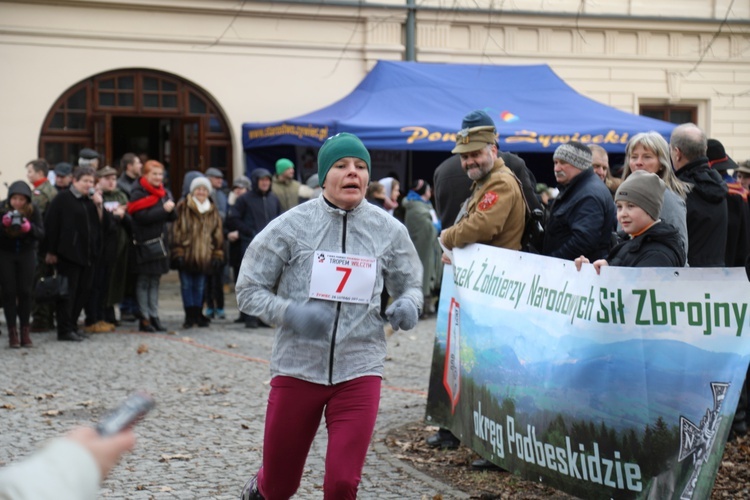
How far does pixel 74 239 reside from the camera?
42.3 ft

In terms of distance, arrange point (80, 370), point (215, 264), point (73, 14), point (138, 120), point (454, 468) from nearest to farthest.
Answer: point (454, 468) < point (80, 370) < point (215, 264) < point (73, 14) < point (138, 120)

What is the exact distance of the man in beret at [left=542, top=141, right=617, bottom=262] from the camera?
7180 millimetres

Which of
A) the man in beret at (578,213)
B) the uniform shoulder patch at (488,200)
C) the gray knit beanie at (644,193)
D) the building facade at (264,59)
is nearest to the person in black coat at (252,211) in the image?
the building facade at (264,59)

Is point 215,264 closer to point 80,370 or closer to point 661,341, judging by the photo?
point 80,370

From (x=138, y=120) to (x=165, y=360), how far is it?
36.1ft

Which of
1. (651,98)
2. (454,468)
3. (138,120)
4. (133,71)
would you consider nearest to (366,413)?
(454,468)

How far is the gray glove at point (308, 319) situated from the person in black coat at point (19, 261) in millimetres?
8139

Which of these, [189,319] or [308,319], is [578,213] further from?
[189,319]

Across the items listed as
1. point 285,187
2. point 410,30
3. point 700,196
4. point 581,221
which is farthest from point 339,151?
point 410,30

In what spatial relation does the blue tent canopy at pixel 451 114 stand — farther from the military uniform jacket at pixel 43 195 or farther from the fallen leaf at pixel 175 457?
the fallen leaf at pixel 175 457

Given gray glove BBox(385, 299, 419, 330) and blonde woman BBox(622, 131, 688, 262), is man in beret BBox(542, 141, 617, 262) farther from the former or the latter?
gray glove BBox(385, 299, 419, 330)

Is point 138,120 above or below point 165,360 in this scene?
above

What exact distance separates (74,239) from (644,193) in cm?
830

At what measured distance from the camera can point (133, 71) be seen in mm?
20125
